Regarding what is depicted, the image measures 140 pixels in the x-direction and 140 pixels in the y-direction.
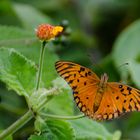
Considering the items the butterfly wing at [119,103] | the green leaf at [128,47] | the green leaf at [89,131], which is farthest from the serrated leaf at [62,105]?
the green leaf at [128,47]

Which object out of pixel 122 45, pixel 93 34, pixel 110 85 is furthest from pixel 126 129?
pixel 110 85

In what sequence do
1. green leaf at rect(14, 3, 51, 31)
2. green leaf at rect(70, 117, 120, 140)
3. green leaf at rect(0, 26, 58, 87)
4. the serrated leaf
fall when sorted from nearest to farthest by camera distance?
green leaf at rect(70, 117, 120, 140) → the serrated leaf → green leaf at rect(0, 26, 58, 87) → green leaf at rect(14, 3, 51, 31)

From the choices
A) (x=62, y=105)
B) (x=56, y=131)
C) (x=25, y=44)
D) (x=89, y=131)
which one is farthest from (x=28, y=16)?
(x=56, y=131)

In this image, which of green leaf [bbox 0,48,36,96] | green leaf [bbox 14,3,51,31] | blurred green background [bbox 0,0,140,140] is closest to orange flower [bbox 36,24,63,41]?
green leaf [bbox 0,48,36,96]

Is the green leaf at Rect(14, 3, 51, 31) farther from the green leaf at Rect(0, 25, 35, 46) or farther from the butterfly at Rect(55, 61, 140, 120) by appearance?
the butterfly at Rect(55, 61, 140, 120)

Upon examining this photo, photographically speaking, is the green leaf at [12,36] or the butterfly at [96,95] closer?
the butterfly at [96,95]

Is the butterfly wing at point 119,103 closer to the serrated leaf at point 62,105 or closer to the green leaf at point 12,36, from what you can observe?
the serrated leaf at point 62,105
